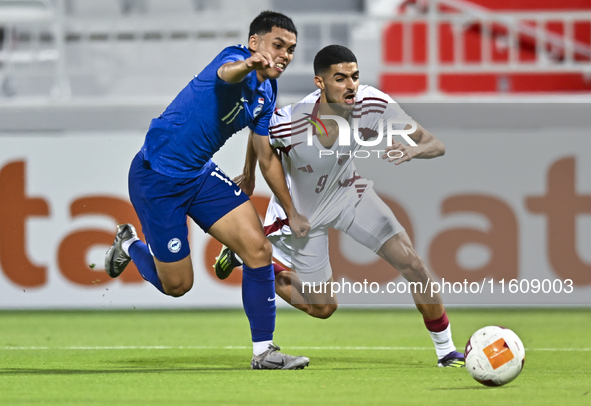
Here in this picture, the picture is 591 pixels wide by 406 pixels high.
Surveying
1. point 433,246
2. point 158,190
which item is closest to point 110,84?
point 433,246

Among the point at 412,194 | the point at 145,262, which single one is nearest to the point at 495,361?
the point at 145,262

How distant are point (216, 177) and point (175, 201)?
0.28 meters

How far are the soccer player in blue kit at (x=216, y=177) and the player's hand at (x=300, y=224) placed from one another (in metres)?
0.55

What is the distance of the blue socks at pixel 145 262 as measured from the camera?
595 cm

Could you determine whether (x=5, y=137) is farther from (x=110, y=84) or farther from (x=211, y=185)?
(x=211, y=185)

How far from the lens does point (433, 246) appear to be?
30.3 ft

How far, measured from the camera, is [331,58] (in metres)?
5.66

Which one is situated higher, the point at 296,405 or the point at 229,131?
the point at 229,131

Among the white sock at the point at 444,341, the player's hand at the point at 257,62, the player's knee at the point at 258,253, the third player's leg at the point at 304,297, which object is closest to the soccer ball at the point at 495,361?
the white sock at the point at 444,341

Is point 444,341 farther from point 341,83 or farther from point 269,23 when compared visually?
point 269,23

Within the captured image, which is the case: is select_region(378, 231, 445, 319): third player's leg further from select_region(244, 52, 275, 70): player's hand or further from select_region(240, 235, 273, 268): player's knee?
select_region(244, 52, 275, 70): player's hand

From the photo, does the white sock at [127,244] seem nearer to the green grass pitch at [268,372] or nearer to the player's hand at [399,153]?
the green grass pitch at [268,372]

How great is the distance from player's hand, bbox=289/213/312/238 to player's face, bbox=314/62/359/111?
78cm

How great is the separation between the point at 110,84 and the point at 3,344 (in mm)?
6548
